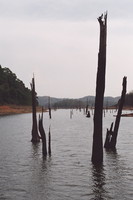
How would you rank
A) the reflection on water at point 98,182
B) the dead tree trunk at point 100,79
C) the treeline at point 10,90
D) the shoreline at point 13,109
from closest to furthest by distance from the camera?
the reflection on water at point 98,182
the dead tree trunk at point 100,79
the shoreline at point 13,109
the treeline at point 10,90

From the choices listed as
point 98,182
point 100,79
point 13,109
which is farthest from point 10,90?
point 98,182

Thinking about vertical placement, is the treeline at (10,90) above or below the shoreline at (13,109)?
above

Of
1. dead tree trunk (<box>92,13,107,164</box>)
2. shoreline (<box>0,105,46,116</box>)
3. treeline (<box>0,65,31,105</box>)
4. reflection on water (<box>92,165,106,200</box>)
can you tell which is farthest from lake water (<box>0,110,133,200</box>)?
treeline (<box>0,65,31,105</box>)

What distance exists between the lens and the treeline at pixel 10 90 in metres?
158

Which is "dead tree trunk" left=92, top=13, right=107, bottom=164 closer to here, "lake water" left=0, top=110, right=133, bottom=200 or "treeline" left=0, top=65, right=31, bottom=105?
"lake water" left=0, top=110, right=133, bottom=200

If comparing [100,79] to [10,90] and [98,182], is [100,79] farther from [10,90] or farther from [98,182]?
[10,90]

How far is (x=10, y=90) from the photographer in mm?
168625

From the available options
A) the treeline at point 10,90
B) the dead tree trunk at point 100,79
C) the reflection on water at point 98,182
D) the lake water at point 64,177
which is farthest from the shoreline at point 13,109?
the dead tree trunk at point 100,79

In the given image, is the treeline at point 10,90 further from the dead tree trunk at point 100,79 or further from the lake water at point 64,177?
the dead tree trunk at point 100,79

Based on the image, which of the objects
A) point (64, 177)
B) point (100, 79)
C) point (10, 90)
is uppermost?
point (10, 90)

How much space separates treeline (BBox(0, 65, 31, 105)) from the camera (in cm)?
15838

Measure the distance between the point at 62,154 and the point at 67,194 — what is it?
548 inches

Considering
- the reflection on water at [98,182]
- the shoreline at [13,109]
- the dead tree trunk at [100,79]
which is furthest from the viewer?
the shoreline at [13,109]

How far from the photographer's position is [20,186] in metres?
18.5
